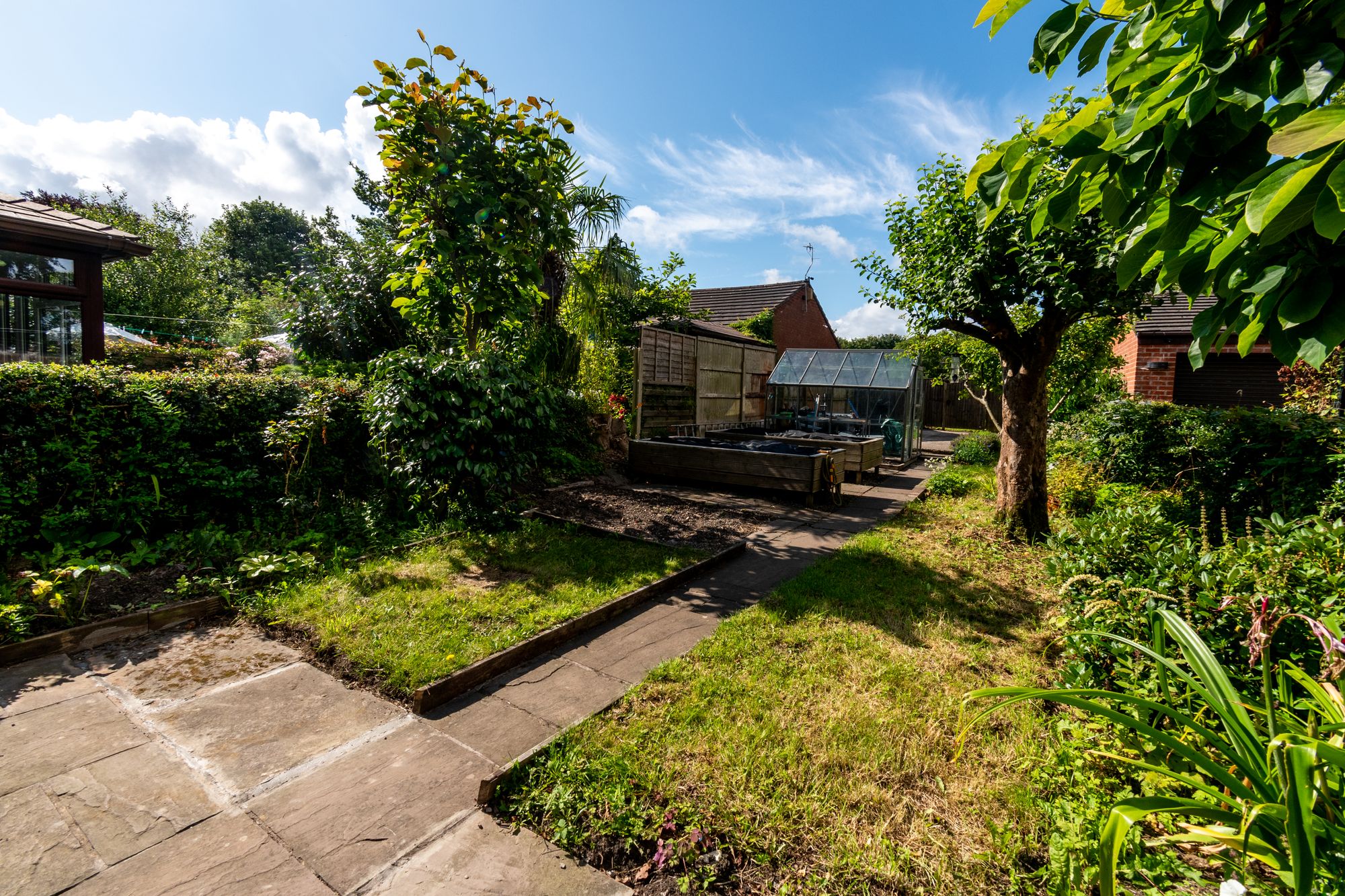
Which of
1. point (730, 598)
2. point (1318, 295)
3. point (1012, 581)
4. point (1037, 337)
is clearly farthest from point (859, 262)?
point (1318, 295)

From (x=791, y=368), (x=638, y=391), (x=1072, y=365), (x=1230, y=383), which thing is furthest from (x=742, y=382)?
(x=1230, y=383)

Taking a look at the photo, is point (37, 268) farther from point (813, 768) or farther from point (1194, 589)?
point (1194, 589)

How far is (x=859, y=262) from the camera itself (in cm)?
721

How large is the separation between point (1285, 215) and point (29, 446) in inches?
289

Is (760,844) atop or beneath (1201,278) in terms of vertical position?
beneath

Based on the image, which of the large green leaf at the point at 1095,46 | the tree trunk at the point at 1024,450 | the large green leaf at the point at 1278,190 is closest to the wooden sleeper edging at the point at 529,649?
the large green leaf at the point at 1278,190

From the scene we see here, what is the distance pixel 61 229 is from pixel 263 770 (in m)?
8.01

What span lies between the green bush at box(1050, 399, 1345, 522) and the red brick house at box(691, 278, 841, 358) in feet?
58.1

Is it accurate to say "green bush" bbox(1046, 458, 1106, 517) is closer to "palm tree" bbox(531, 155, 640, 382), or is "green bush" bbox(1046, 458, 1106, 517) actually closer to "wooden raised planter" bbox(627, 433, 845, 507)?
"wooden raised planter" bbox(627, 433, 845, 507)

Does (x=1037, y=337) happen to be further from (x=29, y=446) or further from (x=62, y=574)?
(x=29, y=446)

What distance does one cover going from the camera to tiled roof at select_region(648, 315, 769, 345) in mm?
16156

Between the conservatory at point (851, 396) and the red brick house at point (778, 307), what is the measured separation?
9133mm

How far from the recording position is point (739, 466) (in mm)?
9461

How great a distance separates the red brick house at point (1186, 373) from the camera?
13.1 meters
